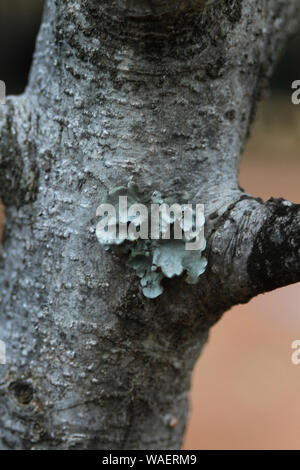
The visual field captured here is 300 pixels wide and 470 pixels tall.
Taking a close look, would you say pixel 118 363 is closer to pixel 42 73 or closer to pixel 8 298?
pixel 8 298

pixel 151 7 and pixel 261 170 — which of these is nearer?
pixel 151 7

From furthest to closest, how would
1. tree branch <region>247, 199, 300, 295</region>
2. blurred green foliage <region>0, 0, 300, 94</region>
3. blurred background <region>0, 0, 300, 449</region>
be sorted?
1. blurred green foliage <region>0, 0, 300, 94</region>
2. blurred background <region>0, 0, 300, 449</region>
3. tree branch <region>247, 199, 300, 295</region>

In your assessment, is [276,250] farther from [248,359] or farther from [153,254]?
[248,359]

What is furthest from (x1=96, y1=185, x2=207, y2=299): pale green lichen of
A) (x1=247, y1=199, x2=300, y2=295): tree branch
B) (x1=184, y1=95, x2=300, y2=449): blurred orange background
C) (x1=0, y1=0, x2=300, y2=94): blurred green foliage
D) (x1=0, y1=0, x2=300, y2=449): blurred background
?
(x1=0, y1=0, x2=300, y2=94): blurred green foliage

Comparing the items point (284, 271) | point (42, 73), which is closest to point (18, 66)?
point (42, 73)

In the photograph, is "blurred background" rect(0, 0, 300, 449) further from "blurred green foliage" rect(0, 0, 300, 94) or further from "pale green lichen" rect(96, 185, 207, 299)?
"pale green lichen" rect(96, 185, 207, 299)

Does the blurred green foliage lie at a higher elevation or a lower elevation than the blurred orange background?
higher
